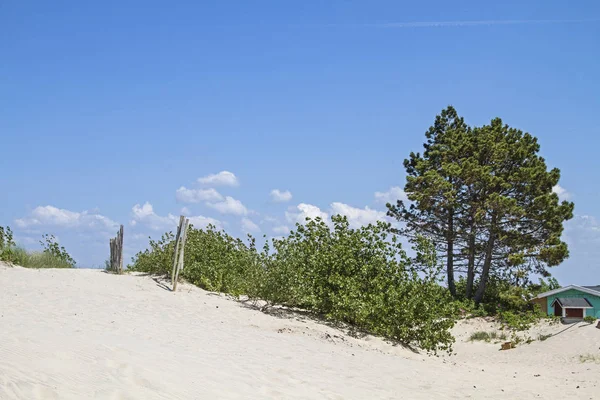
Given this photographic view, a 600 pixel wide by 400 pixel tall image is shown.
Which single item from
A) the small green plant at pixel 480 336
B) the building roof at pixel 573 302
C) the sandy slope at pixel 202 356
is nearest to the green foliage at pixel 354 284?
the sandy slope at pixel 202 356

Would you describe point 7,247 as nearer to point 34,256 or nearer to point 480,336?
point 34,256

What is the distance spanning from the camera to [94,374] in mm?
6441

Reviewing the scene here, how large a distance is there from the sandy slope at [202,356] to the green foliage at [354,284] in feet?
2.48

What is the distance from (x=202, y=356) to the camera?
340 inches

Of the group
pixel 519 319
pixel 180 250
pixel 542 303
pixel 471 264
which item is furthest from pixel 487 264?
pixel 180 250

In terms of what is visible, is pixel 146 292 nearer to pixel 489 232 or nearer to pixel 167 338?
pixel 167 338

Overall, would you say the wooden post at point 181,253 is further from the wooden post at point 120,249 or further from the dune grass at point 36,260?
the dune grass at point 36,260

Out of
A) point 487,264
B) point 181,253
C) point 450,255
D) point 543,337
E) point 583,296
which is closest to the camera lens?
point 181,253

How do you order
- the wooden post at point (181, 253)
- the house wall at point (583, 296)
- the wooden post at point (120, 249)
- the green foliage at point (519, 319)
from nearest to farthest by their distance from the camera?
the wooden post at point (181, 253)
the green foliage at point (519, 319)
the wooden post at point (120, 249)
the house wall at point (583, 296)

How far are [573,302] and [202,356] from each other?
16.6m

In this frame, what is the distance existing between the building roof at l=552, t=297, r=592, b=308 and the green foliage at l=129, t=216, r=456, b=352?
23.3 feet

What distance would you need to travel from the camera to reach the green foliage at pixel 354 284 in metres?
14.7

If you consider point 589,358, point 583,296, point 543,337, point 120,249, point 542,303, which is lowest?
point 589,358

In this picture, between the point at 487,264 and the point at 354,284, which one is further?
the point at 487,264
